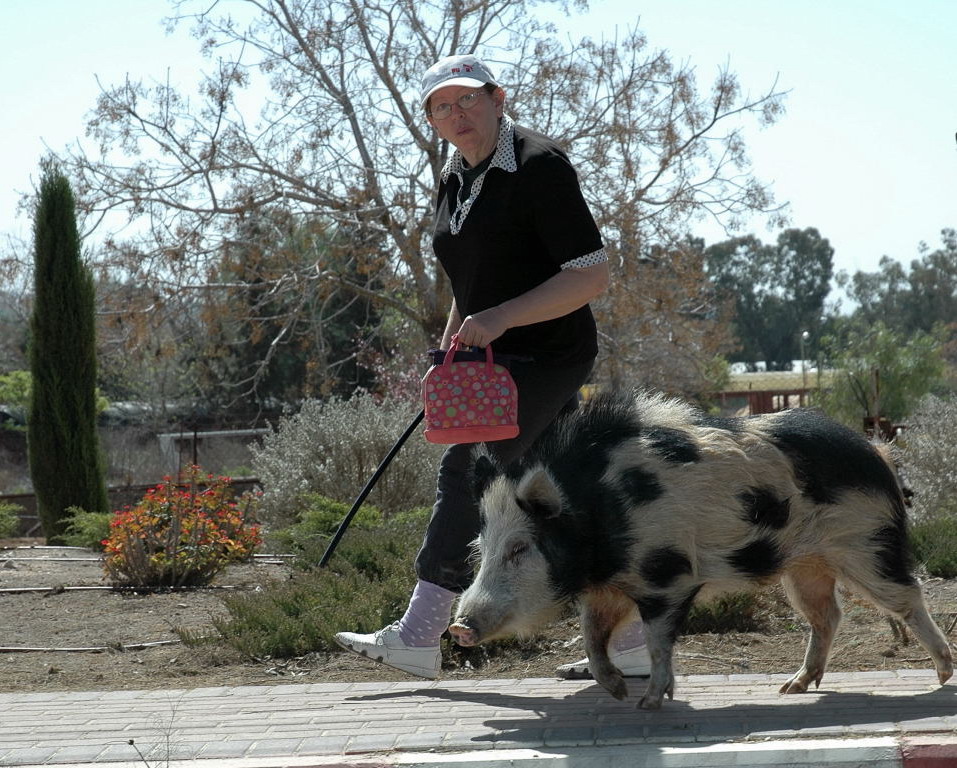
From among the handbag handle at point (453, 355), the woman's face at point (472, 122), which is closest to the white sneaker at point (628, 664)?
the handbag handle at point (453, 355)

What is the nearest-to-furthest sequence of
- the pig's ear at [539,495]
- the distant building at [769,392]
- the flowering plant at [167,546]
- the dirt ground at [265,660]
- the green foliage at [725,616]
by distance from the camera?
the pig's ear at [539,495], the dirt ground at [265,660], the green foliage at [725,616], the flowering plant at [167,546], the distant building at [769,392]

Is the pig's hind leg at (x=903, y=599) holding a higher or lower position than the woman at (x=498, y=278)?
lower

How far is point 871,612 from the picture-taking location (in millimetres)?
6539

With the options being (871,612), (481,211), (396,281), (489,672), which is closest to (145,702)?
(489,672)

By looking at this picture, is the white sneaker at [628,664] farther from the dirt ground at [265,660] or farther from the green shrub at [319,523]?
the green shrub at [319,523]

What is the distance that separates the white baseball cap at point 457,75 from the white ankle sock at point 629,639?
2.20 meters

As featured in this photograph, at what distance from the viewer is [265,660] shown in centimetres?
613

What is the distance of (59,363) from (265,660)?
34.6 ft

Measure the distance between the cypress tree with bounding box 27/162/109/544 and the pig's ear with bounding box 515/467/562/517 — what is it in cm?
1252

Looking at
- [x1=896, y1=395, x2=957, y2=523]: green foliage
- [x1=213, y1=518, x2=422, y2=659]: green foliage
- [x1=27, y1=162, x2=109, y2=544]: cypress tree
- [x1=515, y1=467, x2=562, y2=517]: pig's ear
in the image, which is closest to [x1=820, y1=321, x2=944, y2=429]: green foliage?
[x1=896, y1=395, x2=957, y2=523]: green foliage

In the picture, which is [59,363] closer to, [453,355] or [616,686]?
[453,355]

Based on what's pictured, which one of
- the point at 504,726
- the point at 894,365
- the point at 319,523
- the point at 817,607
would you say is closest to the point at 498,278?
the point at 504,726

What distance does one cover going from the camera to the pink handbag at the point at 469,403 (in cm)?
424

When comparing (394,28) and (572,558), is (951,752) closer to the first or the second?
(572,558)
